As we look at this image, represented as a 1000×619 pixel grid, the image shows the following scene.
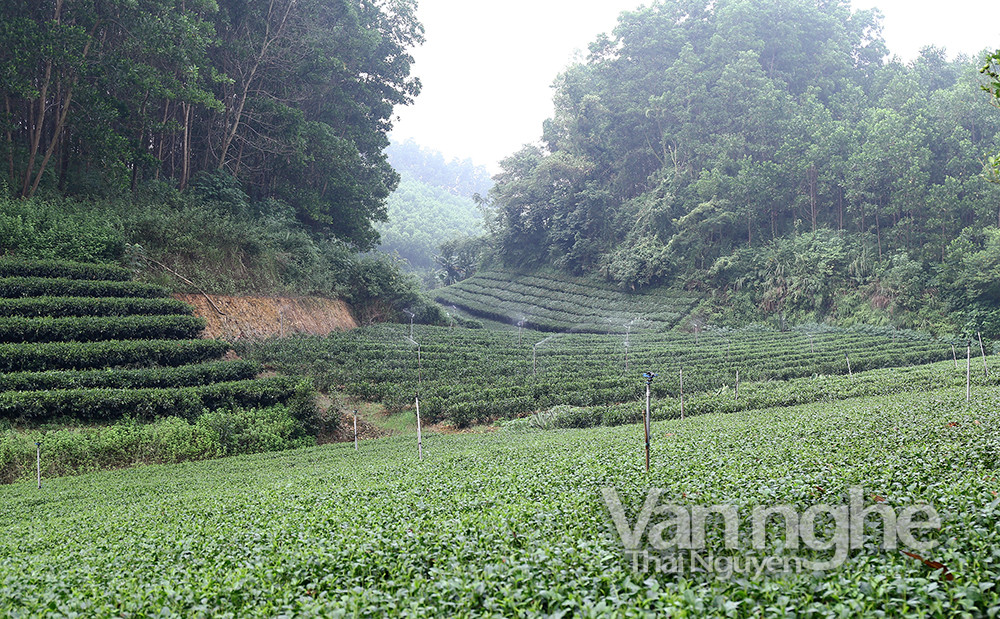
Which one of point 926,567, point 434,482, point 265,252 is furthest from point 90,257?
point 926,567

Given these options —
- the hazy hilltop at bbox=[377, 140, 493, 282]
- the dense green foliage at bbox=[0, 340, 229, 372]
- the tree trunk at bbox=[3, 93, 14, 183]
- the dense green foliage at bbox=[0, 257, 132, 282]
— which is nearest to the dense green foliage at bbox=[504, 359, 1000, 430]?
the dense green foliage at bbox=[0, 340, 229, 372]

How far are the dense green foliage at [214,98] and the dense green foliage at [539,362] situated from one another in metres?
9.56

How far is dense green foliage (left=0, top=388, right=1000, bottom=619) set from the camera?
315cm

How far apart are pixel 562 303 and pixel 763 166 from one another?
1655 cm

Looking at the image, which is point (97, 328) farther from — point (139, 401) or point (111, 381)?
point (139, 401)

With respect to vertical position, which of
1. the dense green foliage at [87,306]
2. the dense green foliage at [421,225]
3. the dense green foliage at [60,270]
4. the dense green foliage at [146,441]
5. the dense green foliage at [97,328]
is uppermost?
the dense green foliage at [421,225]

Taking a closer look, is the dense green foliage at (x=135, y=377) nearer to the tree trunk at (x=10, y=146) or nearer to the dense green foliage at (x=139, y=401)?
the dense green foliage at (x=139, y=401)

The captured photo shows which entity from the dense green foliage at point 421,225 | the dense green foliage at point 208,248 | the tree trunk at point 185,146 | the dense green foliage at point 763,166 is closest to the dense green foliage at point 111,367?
the dense green foliage at point 208,248

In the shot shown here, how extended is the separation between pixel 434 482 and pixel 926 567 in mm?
5178

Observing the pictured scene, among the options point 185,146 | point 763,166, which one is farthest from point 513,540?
point 763,166

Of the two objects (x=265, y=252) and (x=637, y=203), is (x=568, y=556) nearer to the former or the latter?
(x=265, y=252)

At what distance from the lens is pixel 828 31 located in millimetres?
50438

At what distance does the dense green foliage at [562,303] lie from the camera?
3881cm

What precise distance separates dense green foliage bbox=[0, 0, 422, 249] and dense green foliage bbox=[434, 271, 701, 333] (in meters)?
14.0
